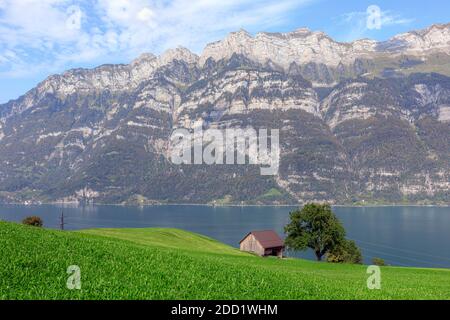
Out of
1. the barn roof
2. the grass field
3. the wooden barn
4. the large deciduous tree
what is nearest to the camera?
the grass field

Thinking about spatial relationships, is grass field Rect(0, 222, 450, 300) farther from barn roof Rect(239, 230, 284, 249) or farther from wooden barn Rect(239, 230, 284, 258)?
barn roof Rect(239, 230, 284, 249)

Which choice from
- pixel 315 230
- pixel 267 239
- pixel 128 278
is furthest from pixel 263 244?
pixel 128 278

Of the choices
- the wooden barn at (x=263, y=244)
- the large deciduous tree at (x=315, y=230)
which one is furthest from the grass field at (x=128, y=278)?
the wooden barn at (x=263, y=244)

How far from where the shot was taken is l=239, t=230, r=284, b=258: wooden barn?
114750 millimetres

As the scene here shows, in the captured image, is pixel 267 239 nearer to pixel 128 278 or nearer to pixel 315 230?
pixel 315 230

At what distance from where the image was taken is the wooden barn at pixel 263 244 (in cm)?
11475

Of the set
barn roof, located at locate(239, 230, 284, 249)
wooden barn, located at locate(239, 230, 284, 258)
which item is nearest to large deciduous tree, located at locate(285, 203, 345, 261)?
wooden barn, located at locate(239, 230, 284, 258)

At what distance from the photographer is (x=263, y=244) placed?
377ft

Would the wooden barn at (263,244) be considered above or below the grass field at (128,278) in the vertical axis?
below

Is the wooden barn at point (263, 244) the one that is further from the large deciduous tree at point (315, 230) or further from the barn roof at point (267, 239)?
the large deciduous tree at point (315, 230)

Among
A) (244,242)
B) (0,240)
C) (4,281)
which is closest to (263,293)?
(4,281)

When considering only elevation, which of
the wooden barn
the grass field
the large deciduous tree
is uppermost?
the grass field

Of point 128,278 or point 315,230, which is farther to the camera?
point 315,230

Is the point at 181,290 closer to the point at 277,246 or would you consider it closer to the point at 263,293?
the point at 263,293
